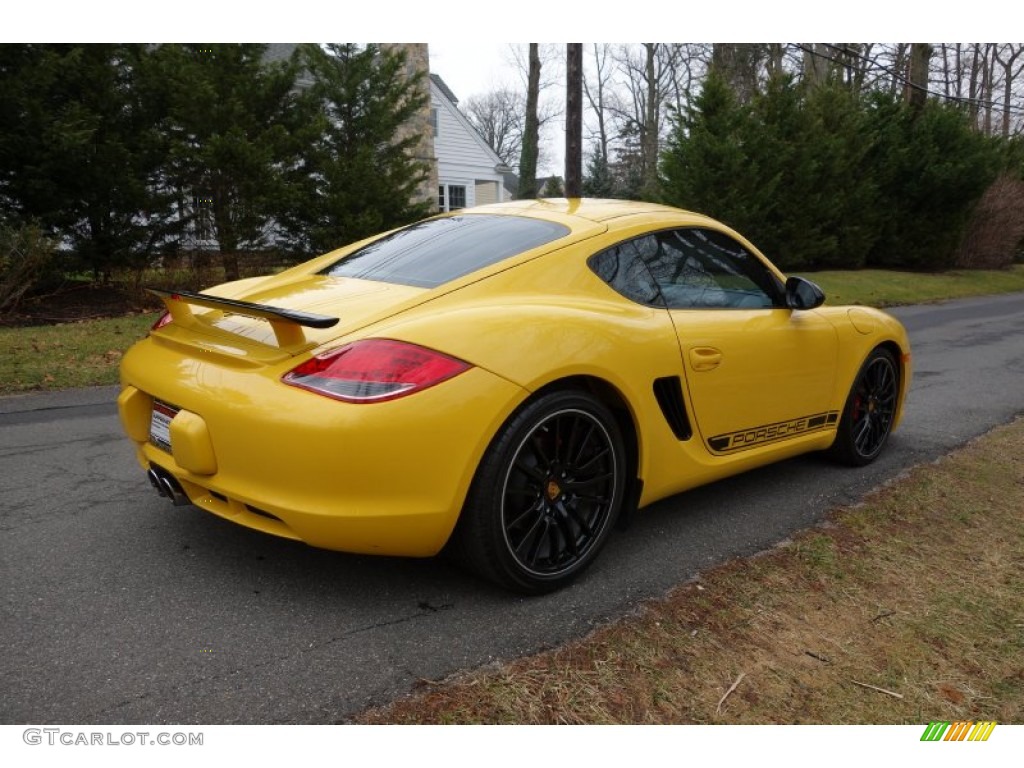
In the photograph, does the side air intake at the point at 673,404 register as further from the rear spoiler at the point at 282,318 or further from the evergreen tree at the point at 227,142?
the evergreen tree at the point at 227,142

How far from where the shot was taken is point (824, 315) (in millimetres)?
4125

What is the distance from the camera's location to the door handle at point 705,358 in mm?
3297

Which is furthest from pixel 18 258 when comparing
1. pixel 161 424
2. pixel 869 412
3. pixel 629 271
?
pixel 869 412

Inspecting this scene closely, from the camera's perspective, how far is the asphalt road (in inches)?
88.3

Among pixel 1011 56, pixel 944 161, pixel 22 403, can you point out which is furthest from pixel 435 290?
pixel 1011 56

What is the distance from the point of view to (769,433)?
3.79 m

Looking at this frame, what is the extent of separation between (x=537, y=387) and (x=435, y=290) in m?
0.56

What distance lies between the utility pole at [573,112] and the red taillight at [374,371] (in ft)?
36.5

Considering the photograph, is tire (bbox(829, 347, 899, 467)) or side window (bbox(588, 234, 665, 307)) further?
tire (bbox(829, 347, 899, 467))

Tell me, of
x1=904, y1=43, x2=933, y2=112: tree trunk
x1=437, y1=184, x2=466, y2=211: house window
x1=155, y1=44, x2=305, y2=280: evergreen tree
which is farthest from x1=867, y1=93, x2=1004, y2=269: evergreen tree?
x1=155, y1=44, x2=305, y2=280: evergreen tree

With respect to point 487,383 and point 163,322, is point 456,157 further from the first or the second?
point 487,383

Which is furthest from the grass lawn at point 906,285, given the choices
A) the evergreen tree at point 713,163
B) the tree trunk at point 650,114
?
the tree trunk at point 650,114

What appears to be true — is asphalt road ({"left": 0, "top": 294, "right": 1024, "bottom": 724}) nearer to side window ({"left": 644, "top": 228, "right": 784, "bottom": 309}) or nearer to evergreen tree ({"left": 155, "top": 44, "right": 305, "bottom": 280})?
side window ({"left": 644, "top": 228, "right": 784, "bottom": 309})

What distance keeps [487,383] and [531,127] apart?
35.8m
